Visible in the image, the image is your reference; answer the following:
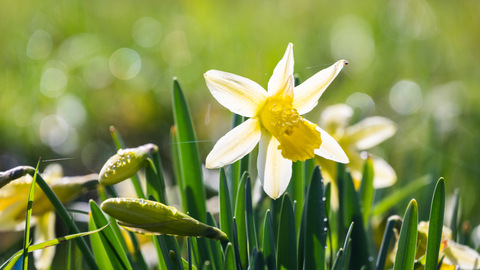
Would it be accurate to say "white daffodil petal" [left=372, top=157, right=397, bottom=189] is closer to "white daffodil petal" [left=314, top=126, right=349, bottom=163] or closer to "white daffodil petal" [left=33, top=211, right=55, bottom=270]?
"white daffodil petal" [left=314, top=126, right=349, bottom=163]

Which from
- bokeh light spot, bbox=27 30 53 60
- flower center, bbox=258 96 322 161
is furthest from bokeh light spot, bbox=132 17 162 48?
flower center, bbox=258 96 322 161

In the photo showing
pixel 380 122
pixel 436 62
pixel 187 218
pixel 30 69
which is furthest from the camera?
pixel 436 62

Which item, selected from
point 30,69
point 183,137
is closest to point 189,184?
point 183,137

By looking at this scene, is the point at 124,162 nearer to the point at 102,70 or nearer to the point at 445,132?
the point at 445,132

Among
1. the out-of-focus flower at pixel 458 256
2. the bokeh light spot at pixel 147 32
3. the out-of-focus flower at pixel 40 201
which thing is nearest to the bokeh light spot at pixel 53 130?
the bokeh light spot at pixel 147 32

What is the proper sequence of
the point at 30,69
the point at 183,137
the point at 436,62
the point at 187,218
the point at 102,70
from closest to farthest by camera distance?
the point at 187,218
the point at 183,137
the point at 30,69
the point at 102,70
the point at 436,62

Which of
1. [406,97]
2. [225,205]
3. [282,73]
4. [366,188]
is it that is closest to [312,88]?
[282,73]

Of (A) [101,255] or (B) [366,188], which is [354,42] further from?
(A) [101,255]
